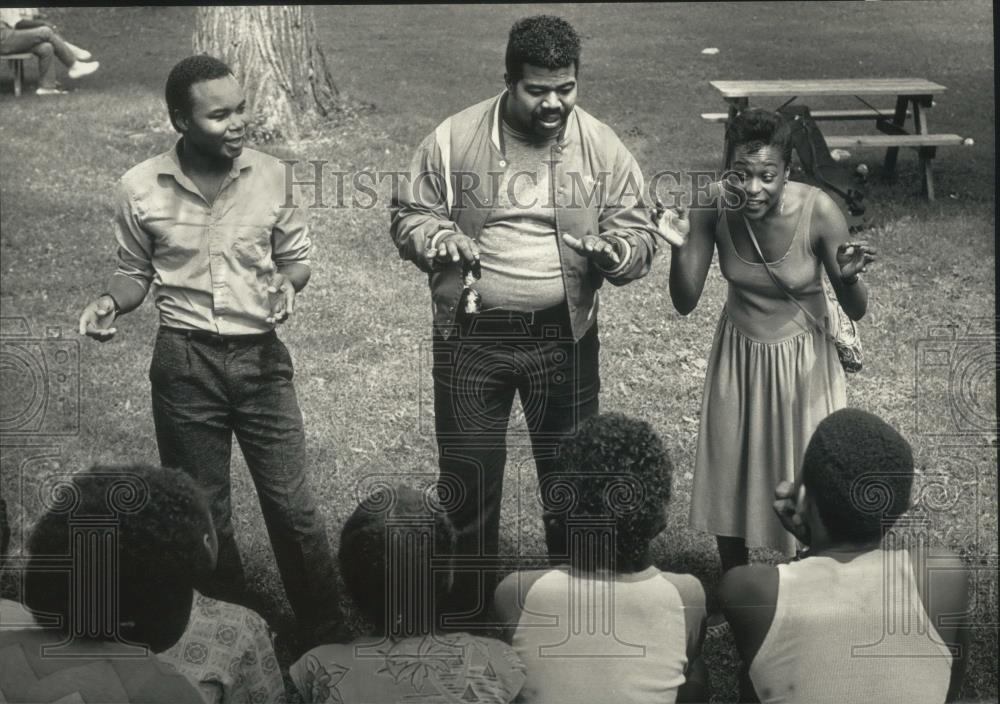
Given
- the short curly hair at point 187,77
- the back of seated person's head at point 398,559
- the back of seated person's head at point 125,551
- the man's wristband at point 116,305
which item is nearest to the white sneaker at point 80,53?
the short curly hair at point 187,77

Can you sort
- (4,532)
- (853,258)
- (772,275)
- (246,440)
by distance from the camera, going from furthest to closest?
(4,532) → (246,440) → (772,275) → (853,258)

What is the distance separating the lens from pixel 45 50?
5.21 metres

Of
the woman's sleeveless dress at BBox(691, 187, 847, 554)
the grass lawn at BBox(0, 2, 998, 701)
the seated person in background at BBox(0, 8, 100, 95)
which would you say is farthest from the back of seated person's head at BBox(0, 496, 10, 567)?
the woman's sleeveless dress at BBox(691, 187, 847, 554)

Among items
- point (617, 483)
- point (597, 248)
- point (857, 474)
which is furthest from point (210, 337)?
point (857, 474)

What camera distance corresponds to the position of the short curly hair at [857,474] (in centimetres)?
405

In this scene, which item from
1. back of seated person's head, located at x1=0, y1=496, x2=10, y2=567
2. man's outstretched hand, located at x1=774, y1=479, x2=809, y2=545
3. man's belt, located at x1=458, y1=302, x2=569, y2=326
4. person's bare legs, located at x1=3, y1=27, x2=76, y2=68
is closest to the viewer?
man's outstretched hand, located at x1=774, y1=479, x2=809, y2=545

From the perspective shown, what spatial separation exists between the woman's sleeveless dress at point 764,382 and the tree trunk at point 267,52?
165cm

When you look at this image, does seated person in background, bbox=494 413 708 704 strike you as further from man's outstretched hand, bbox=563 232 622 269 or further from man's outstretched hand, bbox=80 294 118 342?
man's outstretched hand, bbox=80 294 118 342

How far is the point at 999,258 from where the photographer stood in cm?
493

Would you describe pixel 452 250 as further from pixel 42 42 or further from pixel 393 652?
pixel 42 42

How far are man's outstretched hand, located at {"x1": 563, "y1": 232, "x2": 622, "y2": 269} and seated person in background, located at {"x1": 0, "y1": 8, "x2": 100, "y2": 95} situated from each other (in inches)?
79.7

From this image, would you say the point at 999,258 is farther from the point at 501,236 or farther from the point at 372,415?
the point at 372,415

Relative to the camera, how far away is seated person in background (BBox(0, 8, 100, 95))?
5.13 m

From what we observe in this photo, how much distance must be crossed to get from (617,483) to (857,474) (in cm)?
73
